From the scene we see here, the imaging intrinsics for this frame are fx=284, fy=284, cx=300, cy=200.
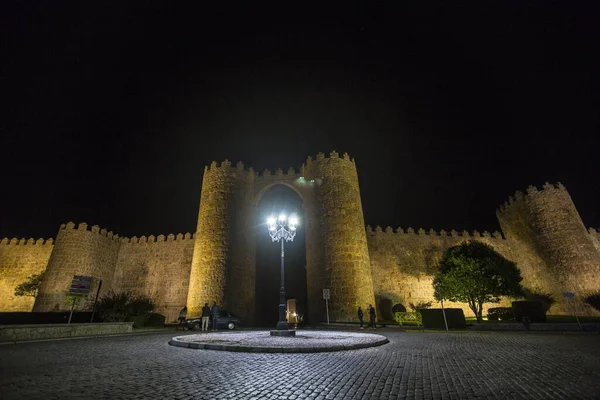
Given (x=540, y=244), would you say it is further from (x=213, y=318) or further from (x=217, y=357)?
(x=217, y=357)

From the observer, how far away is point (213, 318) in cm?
1711


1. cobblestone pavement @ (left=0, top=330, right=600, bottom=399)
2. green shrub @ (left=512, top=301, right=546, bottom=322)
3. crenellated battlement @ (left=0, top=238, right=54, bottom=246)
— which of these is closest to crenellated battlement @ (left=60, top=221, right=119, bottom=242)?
crenellated battlement @ (left=0, top=238, right=54, bottom=246)

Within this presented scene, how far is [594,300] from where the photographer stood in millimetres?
21984

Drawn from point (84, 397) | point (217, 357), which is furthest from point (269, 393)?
point (217, 357)

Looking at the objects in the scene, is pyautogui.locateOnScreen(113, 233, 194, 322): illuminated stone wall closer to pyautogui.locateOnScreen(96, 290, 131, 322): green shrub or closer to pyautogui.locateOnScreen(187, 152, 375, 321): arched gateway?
pyautogui.locateOnScreen(187, 152, 375, 321): arched gateway

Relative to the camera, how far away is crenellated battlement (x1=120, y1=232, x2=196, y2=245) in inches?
1144

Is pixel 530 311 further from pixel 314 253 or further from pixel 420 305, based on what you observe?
pixel 314 253

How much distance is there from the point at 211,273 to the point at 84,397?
19.8 m

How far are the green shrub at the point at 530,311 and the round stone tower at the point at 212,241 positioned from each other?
18211mm

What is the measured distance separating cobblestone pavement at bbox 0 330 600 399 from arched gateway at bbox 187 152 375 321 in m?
14.5

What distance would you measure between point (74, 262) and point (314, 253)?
2170 cm

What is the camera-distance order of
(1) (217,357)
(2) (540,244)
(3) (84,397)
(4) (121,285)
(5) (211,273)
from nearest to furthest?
1. (3) (84,397)
2. (1) (217,357)
3. (5) (211,273)
4. (2) (540,244)
5. (4) (121,285)

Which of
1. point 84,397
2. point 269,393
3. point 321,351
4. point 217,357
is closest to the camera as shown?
point 84,397

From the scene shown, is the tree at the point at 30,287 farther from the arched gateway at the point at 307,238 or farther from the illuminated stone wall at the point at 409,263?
the illuminated stone wall at the point at 409,263
